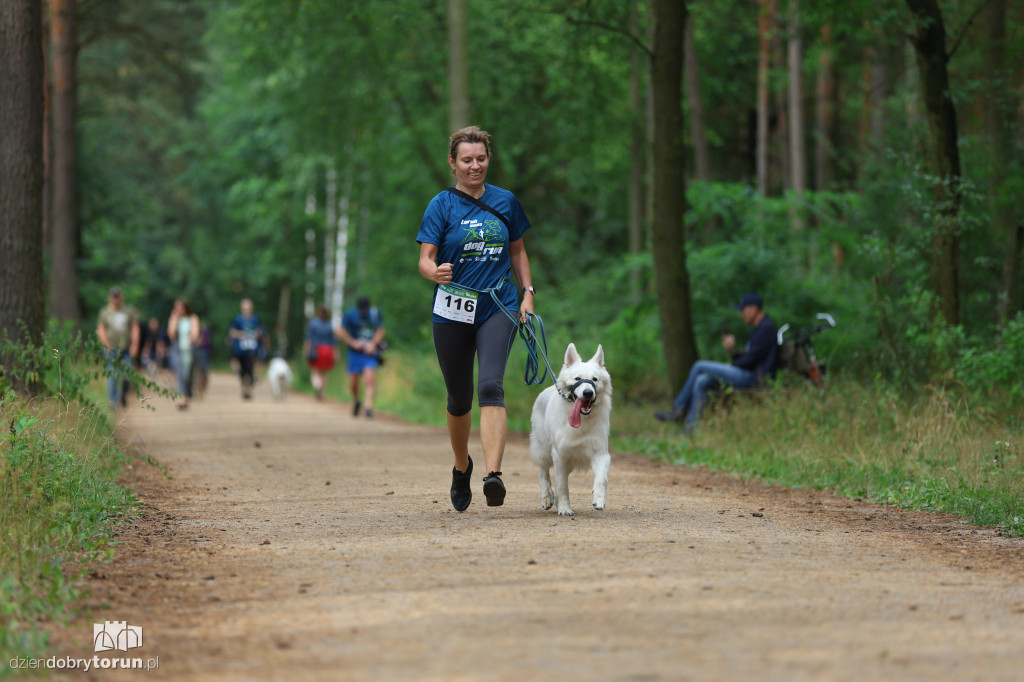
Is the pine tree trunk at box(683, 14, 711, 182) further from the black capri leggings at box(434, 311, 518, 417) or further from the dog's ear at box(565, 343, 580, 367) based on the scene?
the black capri leggings at box(434, 311, 518, 417)

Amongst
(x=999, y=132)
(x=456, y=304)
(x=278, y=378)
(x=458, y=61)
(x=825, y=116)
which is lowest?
(x=278, y=378)

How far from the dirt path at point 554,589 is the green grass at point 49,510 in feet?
0.62

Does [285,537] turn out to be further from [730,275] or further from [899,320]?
[730,275]

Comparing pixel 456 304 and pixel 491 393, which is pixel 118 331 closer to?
pixel 456 304

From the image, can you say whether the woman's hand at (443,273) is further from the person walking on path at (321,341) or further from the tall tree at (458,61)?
the person walking on path at (321,341)

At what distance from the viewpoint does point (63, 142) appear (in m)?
24.9

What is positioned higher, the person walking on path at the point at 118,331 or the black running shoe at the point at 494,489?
the person walking on path at the point at 118,331

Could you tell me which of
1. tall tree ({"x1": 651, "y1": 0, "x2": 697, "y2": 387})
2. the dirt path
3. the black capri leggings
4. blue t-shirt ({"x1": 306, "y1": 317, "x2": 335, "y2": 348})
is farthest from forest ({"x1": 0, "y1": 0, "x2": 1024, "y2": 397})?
the black capri leggings

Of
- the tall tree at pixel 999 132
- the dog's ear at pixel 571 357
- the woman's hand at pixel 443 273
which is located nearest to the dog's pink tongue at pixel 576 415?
the dog's ear at pixel 571 357

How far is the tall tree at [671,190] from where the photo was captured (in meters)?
15.1

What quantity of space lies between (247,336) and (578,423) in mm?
19882

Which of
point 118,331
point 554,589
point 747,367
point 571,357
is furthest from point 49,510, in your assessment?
point 118,331

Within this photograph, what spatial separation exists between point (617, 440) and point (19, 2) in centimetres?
822

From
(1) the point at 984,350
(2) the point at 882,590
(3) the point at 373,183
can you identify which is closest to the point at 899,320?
(1) the point at 984,350
